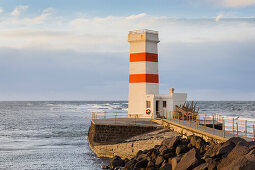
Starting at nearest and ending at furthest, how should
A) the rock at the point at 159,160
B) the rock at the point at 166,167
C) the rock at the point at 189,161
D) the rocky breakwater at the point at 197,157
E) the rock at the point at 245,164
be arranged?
the rock at the point at 245,164, the rocky breakwater at the point at 197,157, the rock at the point at 189,161, the rock at the point at 166,167, the rock at the point at 159,160

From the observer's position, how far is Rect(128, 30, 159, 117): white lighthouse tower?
67.4ft

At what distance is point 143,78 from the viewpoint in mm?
20547

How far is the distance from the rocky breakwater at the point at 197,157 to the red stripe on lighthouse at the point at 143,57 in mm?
8848

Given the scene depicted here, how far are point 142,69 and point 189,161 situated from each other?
12.0 metres

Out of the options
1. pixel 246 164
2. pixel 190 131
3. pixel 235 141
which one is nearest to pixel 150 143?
pixel 190 131

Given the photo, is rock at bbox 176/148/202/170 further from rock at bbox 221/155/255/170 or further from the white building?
the white building

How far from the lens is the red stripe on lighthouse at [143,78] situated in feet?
67.4

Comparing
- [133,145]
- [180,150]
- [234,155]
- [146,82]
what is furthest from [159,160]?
[146,82]

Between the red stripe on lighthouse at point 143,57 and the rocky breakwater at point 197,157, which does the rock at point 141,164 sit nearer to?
the rocky breakwater at point 197,157

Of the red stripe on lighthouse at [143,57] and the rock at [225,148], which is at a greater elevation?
the red stripe on lighthouse at [143,57]

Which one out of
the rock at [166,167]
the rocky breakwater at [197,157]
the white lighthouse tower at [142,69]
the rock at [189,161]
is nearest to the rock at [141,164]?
the rocky breakwater at [197,157]

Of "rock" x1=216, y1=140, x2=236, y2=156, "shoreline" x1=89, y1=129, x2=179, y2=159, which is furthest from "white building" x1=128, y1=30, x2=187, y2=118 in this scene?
"rock" x1=216, y1=140, x2=236, y2=156

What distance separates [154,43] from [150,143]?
8.24m

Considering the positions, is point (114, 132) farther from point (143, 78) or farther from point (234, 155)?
point (234, 155)
